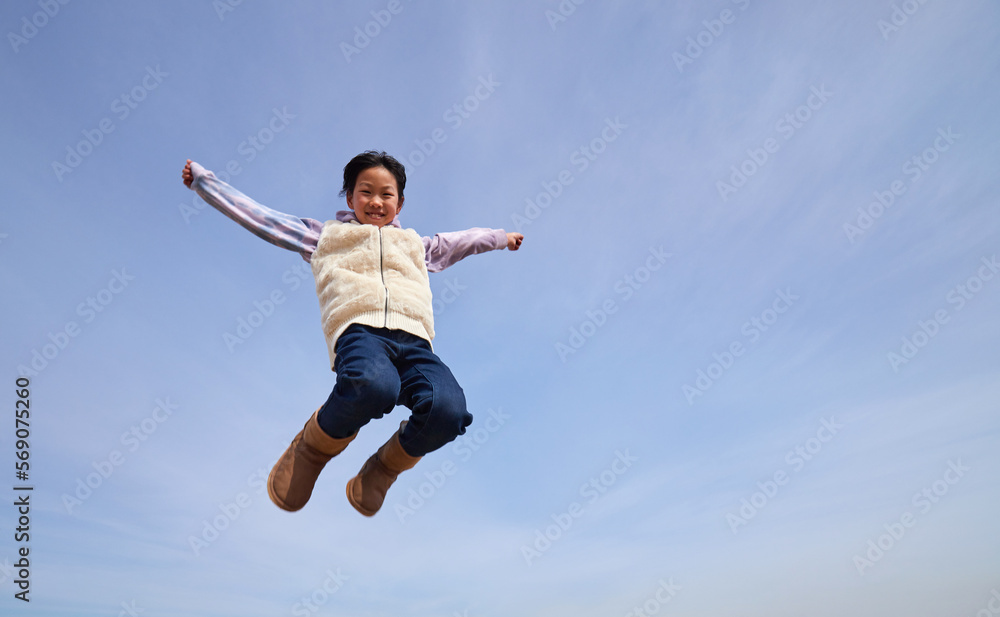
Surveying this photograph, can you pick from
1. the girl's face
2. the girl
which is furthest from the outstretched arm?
the girl's face

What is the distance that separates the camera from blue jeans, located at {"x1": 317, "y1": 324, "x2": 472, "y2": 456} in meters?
3.09

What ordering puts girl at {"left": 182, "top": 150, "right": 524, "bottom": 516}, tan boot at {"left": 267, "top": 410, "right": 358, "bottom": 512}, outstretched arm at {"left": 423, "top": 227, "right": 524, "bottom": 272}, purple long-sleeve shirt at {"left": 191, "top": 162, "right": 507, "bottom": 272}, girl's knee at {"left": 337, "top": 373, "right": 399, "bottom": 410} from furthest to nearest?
outstretched arm at {"left": 423, "top": 227, "right": 524, "bottom": 272}, purple long-sleeve shirt at {"left": 191, "top": 162, "right": 507, "bottom": 272}, tan boot at {"left": 267, "top": 410, "right": 358, "bottom": 512}, girl at {"left": 182, "top": 150, "right": 524, "bottom": 516}, girl's knee at {"left": 337, "top": 373, "right": 399, "bottom": 410}

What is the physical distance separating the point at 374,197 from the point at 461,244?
0.63 m

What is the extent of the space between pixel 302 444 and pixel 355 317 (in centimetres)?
67

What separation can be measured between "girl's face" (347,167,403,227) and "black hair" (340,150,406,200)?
0.03 metres

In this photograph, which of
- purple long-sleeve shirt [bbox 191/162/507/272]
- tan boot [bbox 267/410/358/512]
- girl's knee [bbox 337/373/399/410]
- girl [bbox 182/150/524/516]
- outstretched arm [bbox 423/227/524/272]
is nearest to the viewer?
girl's knee [bbox 337/373/399/410]

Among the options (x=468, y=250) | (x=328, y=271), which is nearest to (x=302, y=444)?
(x=328, y=271)

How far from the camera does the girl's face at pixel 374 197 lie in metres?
3.80

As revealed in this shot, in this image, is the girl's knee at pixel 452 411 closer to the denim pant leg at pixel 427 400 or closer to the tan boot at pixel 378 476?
the denim pant leg at pixel 427 400

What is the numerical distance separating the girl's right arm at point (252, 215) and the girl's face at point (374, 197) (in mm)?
264

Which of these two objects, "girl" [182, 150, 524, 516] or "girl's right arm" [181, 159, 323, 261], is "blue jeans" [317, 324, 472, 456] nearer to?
"girl" [182, 150, 524, 516]

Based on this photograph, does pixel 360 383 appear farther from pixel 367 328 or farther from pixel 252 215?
pixel 252 215

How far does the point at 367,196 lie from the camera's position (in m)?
3.81

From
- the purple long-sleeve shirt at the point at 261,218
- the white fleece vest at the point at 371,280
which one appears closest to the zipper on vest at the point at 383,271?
the white fleece vest at the point at 371,280
